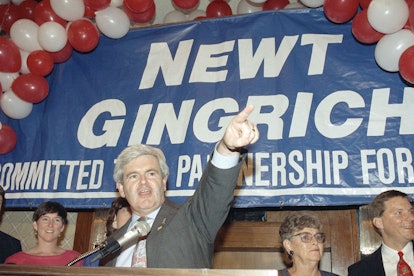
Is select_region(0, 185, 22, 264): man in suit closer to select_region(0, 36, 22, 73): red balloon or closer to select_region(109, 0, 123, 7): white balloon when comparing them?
select_region(0, 36, 22, 73): red balloon

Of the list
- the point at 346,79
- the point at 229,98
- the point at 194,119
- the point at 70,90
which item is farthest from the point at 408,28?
the point at 70,90

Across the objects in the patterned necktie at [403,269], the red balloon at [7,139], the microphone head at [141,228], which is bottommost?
the microphone head at [141,228]

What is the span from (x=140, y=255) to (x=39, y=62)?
2.37m

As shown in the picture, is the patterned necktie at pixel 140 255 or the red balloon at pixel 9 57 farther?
the red balloon at pixel 9 57

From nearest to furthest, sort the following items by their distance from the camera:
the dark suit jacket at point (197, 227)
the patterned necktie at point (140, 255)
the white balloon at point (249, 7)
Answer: the dark suit jacket at point (197, 227)
the patterned necktie at point (140, 255)
the white balloon at point (249, 7)

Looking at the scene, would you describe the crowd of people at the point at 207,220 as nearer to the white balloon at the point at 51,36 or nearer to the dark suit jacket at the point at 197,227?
the dark suit jacket at the point at 197,227

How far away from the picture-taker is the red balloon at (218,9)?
12.1ft

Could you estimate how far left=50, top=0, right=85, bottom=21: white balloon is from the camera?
3.50 meters

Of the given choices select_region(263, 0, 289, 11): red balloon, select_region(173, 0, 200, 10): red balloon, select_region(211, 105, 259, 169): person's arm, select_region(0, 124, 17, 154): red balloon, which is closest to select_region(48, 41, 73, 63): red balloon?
select_region(0, 124, 17, 154): red balloon

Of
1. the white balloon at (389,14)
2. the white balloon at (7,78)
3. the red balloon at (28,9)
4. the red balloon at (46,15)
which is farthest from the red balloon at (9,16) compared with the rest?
the white balloon at (389,14)

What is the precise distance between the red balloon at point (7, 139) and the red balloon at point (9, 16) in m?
0.80

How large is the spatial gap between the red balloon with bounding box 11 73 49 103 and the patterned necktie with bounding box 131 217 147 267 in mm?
2278

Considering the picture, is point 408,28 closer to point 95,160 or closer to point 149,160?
point 149,160

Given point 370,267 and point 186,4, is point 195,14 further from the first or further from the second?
point 370,267
